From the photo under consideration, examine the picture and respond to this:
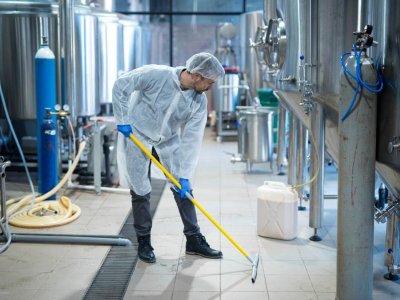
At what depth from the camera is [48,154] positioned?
4176 mm

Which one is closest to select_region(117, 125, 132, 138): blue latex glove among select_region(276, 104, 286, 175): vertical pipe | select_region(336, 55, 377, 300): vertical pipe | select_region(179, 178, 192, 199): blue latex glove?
select_region(179, 178, 192, 199): blue latex glove

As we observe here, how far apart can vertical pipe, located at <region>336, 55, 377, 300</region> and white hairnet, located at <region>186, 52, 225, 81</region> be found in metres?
0.80

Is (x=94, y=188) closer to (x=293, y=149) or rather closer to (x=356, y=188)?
(x=293, y=149)

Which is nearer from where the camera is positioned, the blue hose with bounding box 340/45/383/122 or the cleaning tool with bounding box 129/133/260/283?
the blue hose with bounding box 340/45/383/122

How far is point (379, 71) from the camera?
2.28 meters

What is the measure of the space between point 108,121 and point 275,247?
6.51 ft

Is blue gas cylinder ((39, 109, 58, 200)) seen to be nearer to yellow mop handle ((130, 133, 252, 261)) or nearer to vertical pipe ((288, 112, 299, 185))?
yellow mop handle ((130, 133, 252, 261))

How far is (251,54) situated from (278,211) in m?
3.95

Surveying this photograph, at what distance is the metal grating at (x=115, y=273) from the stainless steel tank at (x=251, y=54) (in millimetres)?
3803

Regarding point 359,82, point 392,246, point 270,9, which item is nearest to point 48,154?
point 270,9

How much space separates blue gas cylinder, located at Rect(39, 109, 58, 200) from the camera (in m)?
4.17

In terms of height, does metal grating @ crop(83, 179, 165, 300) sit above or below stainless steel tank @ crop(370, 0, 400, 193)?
below

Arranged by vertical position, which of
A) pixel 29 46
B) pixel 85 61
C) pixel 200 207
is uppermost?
pixel 29 46

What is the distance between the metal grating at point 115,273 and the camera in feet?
8.82
